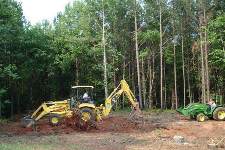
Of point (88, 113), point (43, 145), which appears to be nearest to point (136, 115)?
point (88, 113)

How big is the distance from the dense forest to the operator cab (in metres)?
14.7

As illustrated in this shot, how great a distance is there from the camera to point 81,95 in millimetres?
27016

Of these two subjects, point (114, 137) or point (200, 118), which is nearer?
point (114, 137)

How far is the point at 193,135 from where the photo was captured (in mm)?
21172

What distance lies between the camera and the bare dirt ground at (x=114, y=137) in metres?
16.7

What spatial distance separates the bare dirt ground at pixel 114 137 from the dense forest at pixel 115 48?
58.5ft

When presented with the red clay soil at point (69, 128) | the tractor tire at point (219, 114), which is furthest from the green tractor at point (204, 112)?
the red clay soil at point (69, 128)

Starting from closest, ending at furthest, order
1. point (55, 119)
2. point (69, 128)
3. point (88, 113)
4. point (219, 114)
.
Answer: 1. point (69, 128)
2. point (88, 113)
3. point (55, 119)
4. point (219, 114)

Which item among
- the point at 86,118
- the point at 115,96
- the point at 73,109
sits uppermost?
the point at 115,96

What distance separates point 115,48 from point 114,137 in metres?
31.9

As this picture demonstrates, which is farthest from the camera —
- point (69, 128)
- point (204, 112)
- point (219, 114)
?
point (204, 112)

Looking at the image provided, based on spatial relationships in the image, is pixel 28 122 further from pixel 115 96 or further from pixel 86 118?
pixel 115 96

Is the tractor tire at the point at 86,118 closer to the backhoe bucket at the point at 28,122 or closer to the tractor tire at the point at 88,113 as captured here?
the tractor tire at the point at 88,113

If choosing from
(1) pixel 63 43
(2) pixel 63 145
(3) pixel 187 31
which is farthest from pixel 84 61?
(2) pixel 63 145
